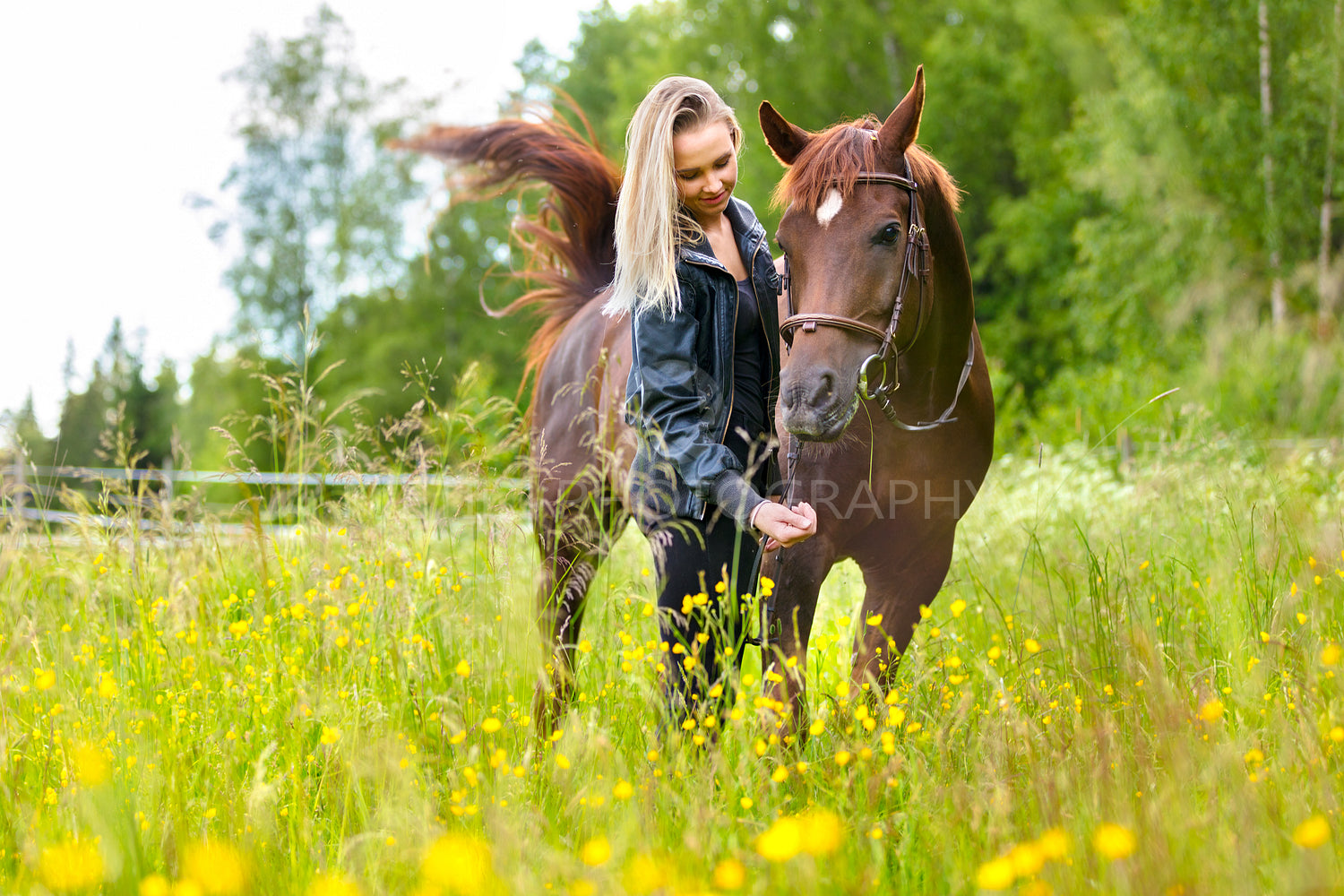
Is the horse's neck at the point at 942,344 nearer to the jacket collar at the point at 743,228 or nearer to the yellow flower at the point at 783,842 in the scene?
the jacket collar at the point at 743,228

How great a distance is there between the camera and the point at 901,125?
2502mm

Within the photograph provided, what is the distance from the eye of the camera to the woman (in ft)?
7.41

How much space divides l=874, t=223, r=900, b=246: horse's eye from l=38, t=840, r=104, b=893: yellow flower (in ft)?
7.07

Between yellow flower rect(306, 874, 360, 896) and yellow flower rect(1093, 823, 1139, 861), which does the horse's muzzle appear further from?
yellow flower rect(306, 874, 360, 896)

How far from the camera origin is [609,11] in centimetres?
2802

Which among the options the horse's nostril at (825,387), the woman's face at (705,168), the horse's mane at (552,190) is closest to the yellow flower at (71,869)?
the horse's nostril at (825,387)

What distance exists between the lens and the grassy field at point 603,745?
4.82 ft

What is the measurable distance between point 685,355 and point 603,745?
103 cm

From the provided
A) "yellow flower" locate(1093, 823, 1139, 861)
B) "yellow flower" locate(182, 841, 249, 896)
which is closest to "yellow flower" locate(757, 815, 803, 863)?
"yellow flower" locate(1093, 823, 1139, 861)

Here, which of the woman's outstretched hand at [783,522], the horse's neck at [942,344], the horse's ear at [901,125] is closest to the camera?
the woman's outstretched hand at [783,522]

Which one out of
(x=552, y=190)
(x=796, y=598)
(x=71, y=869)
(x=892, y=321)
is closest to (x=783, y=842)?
(x=71, y=869)

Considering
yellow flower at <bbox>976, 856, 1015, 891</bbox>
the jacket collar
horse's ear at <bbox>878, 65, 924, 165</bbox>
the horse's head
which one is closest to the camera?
yellow flower at <bbox>976, 856, 1015, 891</bbox>

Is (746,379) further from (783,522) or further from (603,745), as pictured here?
(603,745)

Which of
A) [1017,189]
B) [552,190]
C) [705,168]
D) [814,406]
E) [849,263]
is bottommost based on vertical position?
[814,406]
